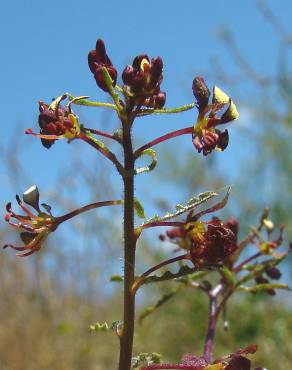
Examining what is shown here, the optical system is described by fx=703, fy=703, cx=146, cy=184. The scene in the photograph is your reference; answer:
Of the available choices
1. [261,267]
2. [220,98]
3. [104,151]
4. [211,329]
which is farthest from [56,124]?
[261,267]

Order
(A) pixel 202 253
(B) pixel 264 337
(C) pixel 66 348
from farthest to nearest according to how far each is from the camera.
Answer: (C) pixel 66 348 → (B) pixel 264 337 → (A) pixel 202 253

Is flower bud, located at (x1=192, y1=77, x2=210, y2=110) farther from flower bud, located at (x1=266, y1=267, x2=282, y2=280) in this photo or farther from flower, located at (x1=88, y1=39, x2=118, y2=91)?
flower bud, located at (x1=266, y1=267, x2=282, y2=280)

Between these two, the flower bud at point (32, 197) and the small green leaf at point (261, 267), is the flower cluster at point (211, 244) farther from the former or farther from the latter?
the small green leaf at point (261, 267)

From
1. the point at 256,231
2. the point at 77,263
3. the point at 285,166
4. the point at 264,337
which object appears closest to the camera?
the point at 256,231

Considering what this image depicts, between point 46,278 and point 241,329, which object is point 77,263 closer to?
point 46,278

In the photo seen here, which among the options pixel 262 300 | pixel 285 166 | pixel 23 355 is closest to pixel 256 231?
pixel 262 300

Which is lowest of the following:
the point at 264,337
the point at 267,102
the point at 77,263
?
the point at 264,337

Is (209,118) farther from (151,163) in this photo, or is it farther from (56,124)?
(56,124)
